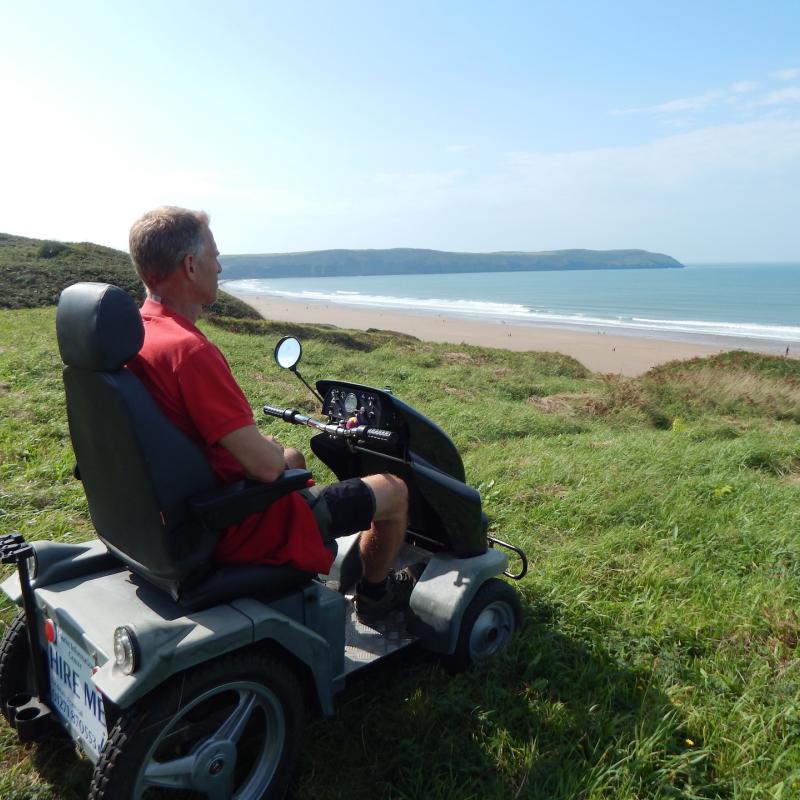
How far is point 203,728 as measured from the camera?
81.1 inches

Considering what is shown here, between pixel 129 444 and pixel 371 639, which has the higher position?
pixel 129 444

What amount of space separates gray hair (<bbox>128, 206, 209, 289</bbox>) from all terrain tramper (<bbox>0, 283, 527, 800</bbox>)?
0.23m

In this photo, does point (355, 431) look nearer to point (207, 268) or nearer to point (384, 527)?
point (384, 527)

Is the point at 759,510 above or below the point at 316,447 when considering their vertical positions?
below

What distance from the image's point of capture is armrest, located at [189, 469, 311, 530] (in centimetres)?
198

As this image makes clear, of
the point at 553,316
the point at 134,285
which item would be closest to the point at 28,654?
the point at 134,285

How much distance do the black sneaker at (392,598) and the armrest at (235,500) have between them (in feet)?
3.37

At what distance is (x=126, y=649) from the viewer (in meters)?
1.84

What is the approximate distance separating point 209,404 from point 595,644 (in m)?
2.08

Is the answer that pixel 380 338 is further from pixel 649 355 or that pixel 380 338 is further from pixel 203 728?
pixel 203 728

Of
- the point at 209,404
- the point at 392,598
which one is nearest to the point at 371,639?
the point at 392,598

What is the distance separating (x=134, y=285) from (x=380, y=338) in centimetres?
887

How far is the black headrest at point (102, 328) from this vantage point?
1875mm

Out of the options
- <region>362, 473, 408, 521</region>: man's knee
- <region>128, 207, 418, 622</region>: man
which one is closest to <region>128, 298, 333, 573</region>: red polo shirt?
<region>128, 207, 418, 622</region>: man
